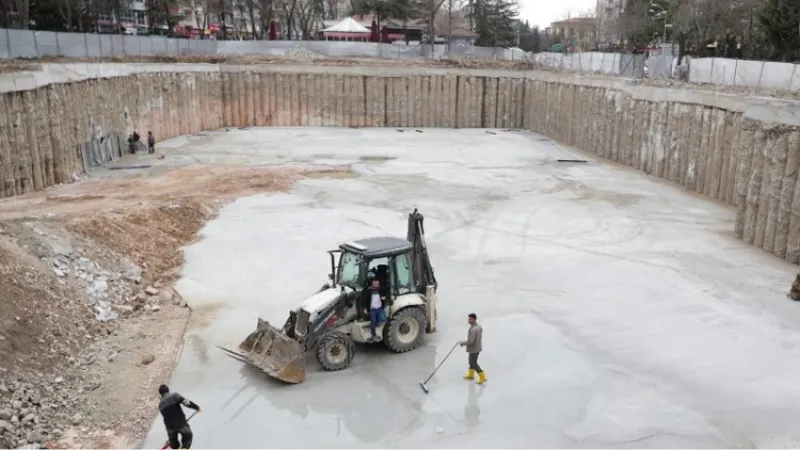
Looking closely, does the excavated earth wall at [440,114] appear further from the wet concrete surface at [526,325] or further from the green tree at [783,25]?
the green tree at [783,25]

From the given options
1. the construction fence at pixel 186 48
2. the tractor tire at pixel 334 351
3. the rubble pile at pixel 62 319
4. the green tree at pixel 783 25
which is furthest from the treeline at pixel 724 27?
the rubble pile at pixel 62 319

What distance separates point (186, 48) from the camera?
46062mm

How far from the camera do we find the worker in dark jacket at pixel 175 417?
894 cm

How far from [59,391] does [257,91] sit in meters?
35.1

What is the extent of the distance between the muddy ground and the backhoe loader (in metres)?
1.90

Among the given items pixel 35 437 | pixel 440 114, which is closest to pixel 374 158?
pixel 440 114

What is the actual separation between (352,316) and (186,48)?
39.1 meters

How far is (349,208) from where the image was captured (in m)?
22.1

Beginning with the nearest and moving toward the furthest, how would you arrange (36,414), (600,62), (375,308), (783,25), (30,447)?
(30,447) < (36,414) < (375,308) < (783,25) < (600,62)

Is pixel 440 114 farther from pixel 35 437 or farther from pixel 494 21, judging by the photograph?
pixel 35 437

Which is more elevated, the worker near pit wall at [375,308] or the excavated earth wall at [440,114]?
the excavated earth wall at [440,114]

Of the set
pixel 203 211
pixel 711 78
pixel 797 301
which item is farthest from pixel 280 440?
pixel 711 78

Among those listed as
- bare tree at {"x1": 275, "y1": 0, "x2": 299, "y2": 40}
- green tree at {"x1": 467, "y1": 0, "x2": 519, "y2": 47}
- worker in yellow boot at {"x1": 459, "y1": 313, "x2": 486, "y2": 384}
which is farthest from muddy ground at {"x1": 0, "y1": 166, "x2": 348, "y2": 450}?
green tree at {"x1": 467, "y1": 0, "x2": 519, "y2": 47}

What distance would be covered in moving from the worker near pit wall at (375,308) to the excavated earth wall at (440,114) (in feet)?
37.3
